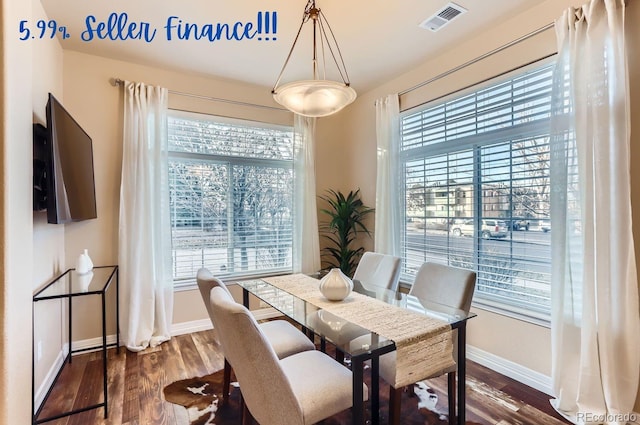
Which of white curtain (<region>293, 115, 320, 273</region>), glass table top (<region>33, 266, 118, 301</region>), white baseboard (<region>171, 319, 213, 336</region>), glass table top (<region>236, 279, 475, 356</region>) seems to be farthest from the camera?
white curtain (<region>293, 115, 320, 273</region>)

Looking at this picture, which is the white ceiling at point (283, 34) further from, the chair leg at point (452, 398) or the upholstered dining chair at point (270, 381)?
the chair leg at point (452, 398)

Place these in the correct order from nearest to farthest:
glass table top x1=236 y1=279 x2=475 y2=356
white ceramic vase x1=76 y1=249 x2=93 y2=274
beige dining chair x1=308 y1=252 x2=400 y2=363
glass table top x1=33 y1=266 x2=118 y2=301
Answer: glass table top x1=236 y1=279 x2=475 y2=356 → beige dining chair x1=308 y1=252 x2=400 y2=363 → glass table top x1=33 y1=266 x2=118 y2=301 → white ceramic vase x1=76 y1=249 x2=93 y2=274

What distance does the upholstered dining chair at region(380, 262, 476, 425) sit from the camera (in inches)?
62.9

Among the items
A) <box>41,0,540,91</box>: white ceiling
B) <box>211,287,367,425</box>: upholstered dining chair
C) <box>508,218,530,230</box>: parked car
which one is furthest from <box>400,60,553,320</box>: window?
<box>211,287,367,425</box>: upholstered dining chair

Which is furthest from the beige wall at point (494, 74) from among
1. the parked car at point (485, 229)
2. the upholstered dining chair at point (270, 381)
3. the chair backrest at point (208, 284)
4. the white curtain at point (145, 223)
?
the white curtain at point (145, 223)

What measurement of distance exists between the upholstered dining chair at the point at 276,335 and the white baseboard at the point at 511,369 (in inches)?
60.6

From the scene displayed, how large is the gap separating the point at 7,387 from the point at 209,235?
7.47ft

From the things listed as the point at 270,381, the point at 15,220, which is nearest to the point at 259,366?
the point at 270,381

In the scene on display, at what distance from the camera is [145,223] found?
301 cm

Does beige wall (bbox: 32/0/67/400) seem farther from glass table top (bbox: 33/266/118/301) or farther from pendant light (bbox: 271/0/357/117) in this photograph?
pendant light (bbox: 271/0/357/117)

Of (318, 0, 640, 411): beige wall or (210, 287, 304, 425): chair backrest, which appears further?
(318, 0, 640, 411): beige wall

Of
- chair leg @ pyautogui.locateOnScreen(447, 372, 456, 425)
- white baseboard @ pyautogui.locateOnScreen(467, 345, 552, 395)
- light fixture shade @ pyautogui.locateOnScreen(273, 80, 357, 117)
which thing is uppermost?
light fixture shade @ pyautogui.locateOnScreen(273, 80, 357, 117)

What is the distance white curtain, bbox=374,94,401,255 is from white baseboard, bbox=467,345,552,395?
1153 mm

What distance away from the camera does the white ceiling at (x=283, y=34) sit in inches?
89.2
